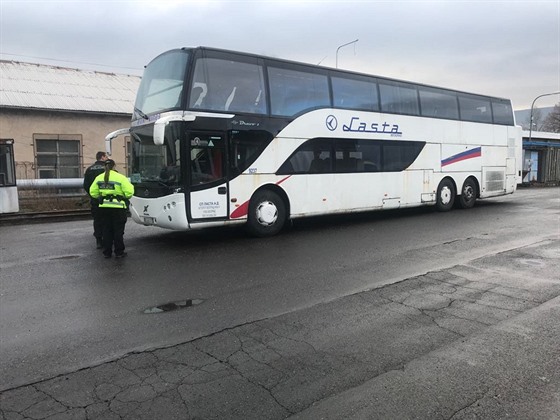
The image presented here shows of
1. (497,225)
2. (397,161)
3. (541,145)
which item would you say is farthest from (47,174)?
(541,145)

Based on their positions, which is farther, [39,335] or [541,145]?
[541,145]

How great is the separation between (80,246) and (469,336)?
7544 mm

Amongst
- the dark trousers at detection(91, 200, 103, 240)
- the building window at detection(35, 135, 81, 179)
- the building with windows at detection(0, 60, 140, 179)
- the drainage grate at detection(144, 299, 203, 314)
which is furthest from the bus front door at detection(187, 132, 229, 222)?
the building window at detection(35, 135, 81, 179)

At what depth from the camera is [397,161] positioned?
→ 42.4 ft

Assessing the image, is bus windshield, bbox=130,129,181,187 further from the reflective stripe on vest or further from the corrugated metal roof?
the corrugated metal roof

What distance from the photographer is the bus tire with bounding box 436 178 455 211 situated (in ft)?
47.6

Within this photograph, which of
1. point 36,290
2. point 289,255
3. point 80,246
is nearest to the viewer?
point 36,290

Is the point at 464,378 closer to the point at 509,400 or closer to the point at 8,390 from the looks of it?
the point at 509,400

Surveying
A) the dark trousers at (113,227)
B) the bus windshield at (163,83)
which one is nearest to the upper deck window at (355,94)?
the bus windshield at (163,83)

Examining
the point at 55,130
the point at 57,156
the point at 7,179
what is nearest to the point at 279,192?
the point at 7,179

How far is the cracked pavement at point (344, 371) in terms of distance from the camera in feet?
10.1

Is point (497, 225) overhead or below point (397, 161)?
below

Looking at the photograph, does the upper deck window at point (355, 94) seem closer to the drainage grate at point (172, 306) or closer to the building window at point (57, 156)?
the drainage grate at point (172, 306)

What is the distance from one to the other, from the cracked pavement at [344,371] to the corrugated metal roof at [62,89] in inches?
821
